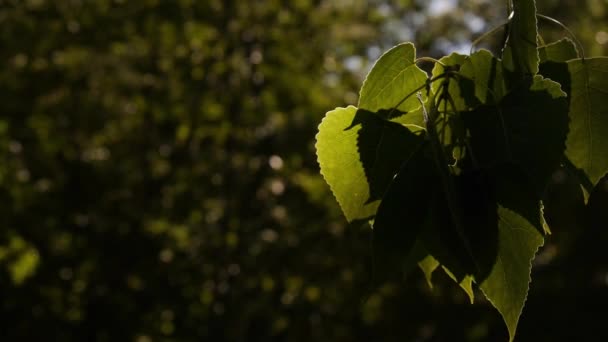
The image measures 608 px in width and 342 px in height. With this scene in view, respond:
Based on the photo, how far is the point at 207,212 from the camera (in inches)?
207

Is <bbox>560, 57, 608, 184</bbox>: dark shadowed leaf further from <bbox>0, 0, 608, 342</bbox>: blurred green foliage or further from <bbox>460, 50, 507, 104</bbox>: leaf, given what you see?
<bbox>0, 0, 608, 342</bbox>: blurred green foliage

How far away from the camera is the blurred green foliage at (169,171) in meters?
5.04

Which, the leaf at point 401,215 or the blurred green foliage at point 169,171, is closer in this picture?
the leaf at point 401,215

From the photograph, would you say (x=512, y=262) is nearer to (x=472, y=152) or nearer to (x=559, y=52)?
(x=472, y=152)

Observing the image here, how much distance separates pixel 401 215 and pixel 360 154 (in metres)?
0.08

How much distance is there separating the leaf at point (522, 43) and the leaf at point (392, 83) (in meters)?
0.08

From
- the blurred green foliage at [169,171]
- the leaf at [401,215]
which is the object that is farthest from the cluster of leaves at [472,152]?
the blurred green foliage at [169,171]

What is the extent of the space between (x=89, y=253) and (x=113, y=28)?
Result: 58.0 inches

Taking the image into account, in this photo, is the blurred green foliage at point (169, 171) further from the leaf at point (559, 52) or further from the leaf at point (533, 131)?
the leaf at point (533, 131)

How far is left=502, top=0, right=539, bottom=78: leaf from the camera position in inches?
26.9

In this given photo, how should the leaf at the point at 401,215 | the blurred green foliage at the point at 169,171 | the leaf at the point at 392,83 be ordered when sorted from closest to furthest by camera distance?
the leaf at the point at 401,215 < the leaf at the point at 392,83 < the blurred green foliage at the point at 169,171

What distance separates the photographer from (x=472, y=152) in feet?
2.20

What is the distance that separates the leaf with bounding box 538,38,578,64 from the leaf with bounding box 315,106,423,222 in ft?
0.59

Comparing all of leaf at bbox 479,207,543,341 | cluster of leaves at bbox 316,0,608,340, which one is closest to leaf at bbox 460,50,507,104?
cluster of leaves at bbox 316,0,608,340
